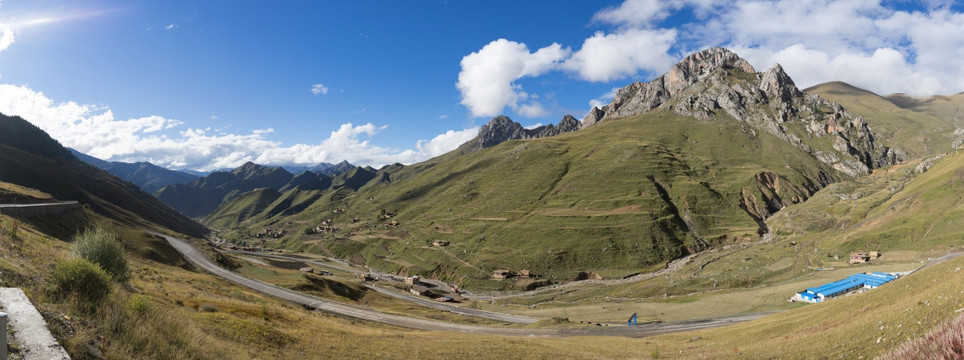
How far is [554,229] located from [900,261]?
115 metres

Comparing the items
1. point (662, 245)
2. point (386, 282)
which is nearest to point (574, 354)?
point (386, 282)

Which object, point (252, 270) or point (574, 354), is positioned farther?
point (252, 270)

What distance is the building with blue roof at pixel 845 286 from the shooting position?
7200 cm

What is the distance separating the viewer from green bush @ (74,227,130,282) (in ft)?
82.6

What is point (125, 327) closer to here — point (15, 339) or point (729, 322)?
point (15, 339)

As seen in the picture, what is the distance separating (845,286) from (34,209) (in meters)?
145

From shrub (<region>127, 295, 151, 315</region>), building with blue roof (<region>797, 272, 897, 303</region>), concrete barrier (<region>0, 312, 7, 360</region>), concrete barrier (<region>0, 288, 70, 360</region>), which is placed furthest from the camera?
building with blue roof (<region>797, 272, 897, 303</region>)

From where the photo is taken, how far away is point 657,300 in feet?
360

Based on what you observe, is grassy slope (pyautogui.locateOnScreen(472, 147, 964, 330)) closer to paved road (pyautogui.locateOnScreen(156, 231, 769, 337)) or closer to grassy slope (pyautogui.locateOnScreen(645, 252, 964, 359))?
paved road (pyautogui.locateOnScreen(156, 231, 769, 337))

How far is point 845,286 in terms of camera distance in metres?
75.6

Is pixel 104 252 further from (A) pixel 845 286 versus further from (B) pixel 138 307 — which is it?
(A) pixel 845 286

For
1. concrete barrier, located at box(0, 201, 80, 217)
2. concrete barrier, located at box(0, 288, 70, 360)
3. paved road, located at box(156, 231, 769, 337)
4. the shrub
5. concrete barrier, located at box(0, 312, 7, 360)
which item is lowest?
paved road, located at box(156, 231, 769, 337)

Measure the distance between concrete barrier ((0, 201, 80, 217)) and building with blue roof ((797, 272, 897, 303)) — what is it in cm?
13058

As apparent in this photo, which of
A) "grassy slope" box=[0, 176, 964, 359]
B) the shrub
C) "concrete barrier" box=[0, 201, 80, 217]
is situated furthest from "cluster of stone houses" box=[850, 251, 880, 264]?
"concrete barrier" box=[0, 201, 80, 217]
